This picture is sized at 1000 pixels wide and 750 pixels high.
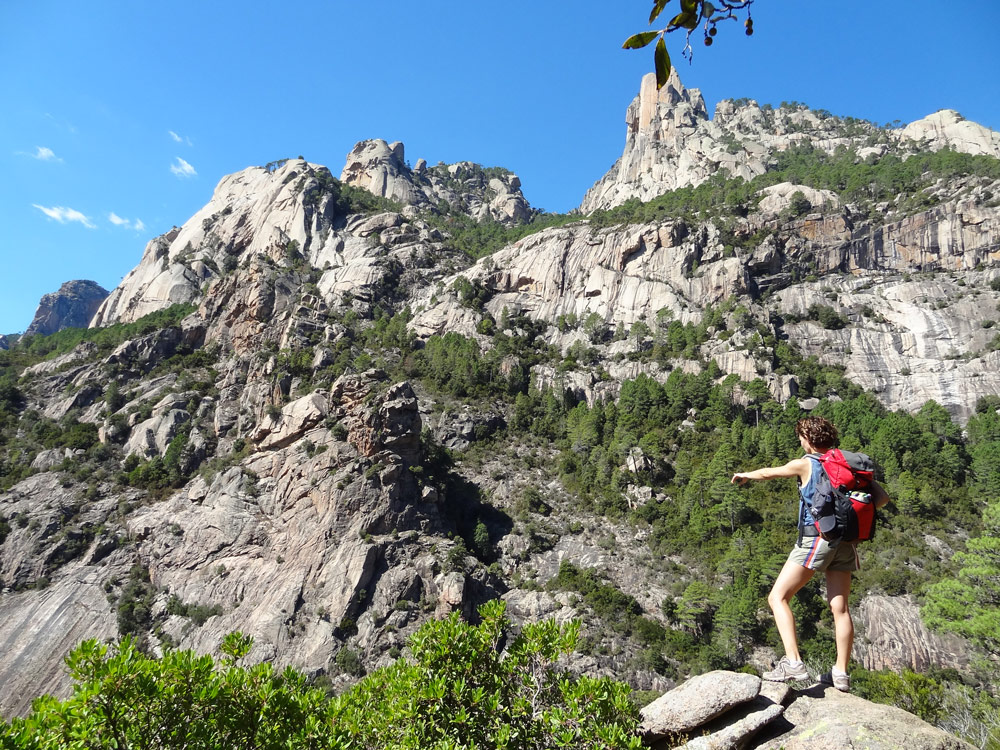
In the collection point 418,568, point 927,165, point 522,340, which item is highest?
point 927,165

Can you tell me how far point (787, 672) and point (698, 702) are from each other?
1.12 m

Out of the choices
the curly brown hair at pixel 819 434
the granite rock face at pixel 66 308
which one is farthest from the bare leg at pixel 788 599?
the granite rock face at pixel 66 308

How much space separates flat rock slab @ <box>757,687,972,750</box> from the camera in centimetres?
509

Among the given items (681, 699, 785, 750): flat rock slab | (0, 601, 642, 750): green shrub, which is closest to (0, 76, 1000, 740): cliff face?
(0, 601, 642, 750): green shrub

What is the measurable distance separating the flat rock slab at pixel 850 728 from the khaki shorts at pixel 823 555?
159 centimetres

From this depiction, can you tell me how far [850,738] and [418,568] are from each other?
42133 mm

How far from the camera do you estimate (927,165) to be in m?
87.5

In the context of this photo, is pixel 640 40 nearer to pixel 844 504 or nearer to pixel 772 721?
pixel 844 504

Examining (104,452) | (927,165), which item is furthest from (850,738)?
(927,165)

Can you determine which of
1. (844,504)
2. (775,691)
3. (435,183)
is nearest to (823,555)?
(844,504)

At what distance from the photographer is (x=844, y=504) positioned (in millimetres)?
4914

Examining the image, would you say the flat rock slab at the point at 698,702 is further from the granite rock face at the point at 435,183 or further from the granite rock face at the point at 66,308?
the granite rock face at the point at 66,308

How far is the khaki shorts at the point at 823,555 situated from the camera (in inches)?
200

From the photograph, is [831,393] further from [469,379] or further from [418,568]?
[418,568]
